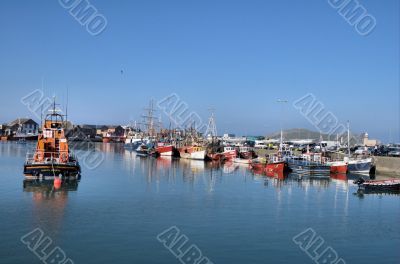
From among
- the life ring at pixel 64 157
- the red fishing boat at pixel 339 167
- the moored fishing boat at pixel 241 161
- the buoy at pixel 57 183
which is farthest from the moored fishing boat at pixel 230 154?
the buoy at pixel 57 183

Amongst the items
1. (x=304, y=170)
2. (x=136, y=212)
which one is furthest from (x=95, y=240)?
(x=304, y=170)

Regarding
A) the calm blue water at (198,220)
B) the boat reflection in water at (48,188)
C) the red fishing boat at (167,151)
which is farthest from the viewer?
the red fishing boat at (167,151)

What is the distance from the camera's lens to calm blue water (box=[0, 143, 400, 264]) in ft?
54.9

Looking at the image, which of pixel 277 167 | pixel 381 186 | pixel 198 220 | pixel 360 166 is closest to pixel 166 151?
pixel 277 167

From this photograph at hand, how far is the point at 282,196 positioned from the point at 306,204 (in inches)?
122

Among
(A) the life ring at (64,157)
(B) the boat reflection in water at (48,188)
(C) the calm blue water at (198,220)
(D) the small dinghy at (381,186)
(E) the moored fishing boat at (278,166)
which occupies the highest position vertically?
(A) the life ring at (64,157)

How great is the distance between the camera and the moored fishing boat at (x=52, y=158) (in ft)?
105

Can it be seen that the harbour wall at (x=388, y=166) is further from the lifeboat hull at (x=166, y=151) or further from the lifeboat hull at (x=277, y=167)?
the lifeboat hull at (x=166, y=151)

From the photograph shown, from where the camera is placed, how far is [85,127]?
184875 millimetres

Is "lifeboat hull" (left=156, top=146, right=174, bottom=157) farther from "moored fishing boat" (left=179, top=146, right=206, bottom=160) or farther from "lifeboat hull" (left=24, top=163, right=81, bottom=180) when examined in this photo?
"lifeboat hull" (left=24, top=163, right=81, bottom=180)

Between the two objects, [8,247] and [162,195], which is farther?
[162,195]

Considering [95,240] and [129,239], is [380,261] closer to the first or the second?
[129,239]

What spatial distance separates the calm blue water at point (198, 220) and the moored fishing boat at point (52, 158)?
1.23 m

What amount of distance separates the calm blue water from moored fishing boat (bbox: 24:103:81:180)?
1.23m
